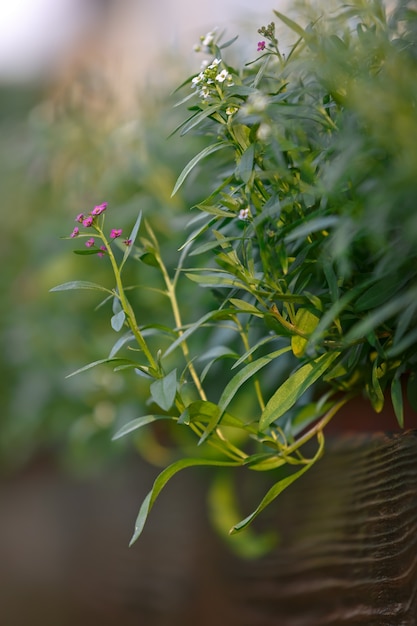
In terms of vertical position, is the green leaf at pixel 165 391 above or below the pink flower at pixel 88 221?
below

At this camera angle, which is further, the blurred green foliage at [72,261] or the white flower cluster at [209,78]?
the blurred green foliage at [72,261]

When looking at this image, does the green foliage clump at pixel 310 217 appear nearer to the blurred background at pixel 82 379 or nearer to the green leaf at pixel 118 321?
the green leaf at pixel 118 321

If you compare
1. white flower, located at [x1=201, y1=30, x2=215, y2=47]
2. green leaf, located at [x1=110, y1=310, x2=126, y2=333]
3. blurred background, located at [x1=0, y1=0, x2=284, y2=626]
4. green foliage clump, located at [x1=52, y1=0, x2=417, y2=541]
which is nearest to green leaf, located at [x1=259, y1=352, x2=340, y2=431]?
green foliage clump, located at [x1=52, y1=0, x2=417, y2=541]

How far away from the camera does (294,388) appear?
47cm

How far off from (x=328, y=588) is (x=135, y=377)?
38 cm

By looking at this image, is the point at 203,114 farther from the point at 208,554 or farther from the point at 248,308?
the point at 208,554

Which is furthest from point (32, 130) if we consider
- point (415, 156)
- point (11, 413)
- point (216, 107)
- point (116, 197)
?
point (415, 156)

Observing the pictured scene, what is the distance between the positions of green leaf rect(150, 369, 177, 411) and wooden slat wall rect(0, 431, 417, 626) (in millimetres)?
163

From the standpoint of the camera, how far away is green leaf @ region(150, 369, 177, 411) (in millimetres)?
447

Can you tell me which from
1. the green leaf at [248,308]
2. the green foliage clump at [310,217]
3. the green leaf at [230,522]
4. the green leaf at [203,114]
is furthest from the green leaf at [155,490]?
the green leaf at [230,522]

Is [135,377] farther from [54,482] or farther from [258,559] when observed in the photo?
[54,482]

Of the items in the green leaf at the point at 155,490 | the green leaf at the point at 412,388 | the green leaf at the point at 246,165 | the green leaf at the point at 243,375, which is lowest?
the green leaf at the point at 412,388

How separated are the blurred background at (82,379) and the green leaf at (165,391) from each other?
0.34m

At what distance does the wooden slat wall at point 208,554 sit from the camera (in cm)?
52
